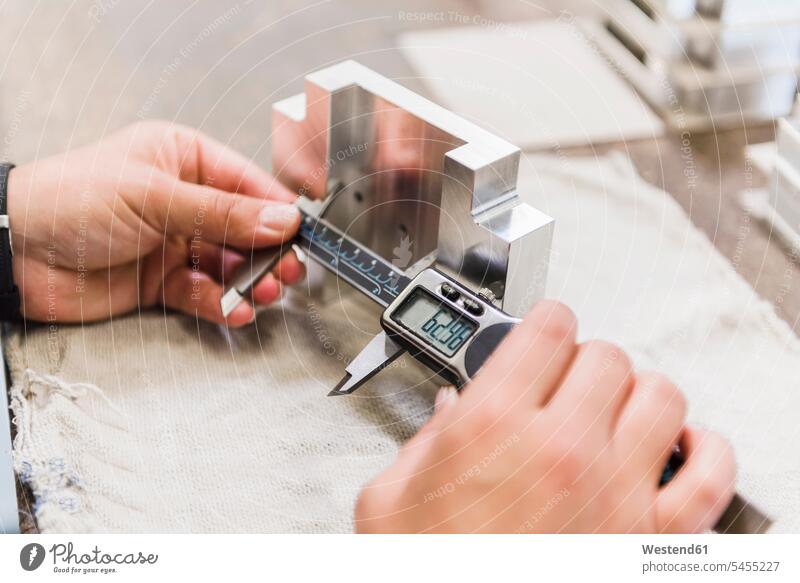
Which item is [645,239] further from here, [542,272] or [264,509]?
[264,509]

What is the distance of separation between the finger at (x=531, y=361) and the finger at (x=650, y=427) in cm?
4

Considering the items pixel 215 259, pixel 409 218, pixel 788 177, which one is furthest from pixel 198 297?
pixel 788 177

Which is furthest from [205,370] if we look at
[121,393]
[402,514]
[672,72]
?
[672,72]

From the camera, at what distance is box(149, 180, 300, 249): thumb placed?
21.4 inches

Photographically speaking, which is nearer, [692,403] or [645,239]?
[692,403]

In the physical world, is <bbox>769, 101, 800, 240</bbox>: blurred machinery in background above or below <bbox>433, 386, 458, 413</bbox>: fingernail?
above

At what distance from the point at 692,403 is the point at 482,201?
6.5 inches

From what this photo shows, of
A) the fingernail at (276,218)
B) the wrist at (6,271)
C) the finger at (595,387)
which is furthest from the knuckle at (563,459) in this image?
the wrist at (6,271)

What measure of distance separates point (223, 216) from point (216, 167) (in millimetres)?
79

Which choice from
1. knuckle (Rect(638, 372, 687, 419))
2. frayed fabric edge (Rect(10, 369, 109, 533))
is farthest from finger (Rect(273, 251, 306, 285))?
knuckle (Rect(638, 372, 687, 419))

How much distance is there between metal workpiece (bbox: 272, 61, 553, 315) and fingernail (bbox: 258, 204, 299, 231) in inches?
1.2

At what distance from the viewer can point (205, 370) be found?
54 cm

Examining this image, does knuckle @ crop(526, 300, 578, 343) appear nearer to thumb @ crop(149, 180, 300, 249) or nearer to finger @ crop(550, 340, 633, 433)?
finger @ crop(550, 340, 633, 433)

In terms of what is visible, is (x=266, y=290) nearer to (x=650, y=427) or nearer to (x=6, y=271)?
(x=6, y=271)
